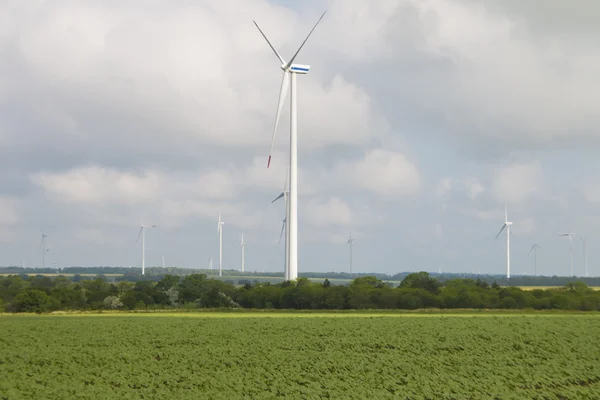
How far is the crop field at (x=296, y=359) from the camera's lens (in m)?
33.8

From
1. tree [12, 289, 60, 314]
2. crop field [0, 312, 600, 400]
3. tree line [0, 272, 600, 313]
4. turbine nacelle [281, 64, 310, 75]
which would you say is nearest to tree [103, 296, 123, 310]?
tree line [0, 272, 600, 313]

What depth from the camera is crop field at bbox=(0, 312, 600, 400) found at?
111 ft

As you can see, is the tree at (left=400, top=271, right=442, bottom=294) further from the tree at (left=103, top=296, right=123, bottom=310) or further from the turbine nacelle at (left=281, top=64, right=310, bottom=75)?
the tree at (left=103, top=296, right=123, bottom=310)

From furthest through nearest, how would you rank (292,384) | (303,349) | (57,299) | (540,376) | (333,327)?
1. (57,299)
2. (333,327)
3. (303,349)
4. (540,376)
5. (292,384)

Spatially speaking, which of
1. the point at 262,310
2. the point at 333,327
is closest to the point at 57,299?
the point at 262,310

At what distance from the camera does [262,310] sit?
79812 mm

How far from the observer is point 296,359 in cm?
4153

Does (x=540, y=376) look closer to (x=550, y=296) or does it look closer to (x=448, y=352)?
(x=448, y=352)

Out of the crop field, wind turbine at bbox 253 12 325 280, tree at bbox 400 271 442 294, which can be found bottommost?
the crop field

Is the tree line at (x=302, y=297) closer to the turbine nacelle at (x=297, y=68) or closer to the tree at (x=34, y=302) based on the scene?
the tree at (x=34, y=302)

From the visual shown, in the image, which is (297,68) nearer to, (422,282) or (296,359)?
(422,282)

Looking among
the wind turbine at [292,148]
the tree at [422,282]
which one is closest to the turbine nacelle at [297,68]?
the wind turbine at [292,148]

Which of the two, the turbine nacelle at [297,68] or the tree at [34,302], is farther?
the turbine nacelle at [297,68]

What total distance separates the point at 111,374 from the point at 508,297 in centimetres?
6115
